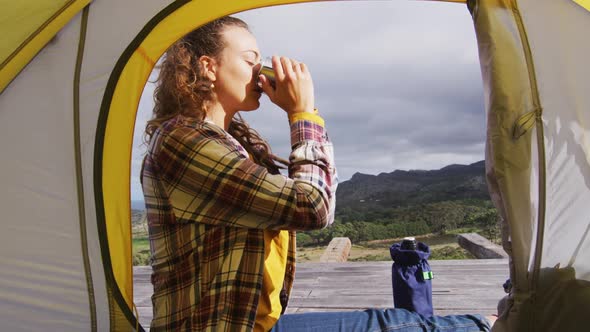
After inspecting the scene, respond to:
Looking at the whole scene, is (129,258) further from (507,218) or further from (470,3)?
(470,3)

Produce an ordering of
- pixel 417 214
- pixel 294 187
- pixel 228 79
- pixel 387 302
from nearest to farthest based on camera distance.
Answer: pixel 294 187 < pixel 228 79 < pixel 387 302 < pixel 417 214

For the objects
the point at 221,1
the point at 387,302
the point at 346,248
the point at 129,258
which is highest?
the point at 221,1

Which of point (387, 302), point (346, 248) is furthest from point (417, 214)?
point (387, 302)

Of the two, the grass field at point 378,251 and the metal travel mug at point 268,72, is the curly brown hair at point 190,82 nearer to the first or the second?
the metal travel mug at point 268,72

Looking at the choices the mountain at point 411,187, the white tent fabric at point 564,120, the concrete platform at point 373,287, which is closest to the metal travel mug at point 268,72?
the white tent fabric at point 564,120

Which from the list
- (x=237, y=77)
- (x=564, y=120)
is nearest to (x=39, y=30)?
(x=237, y=77)

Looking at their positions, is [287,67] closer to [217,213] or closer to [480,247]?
[217,213]

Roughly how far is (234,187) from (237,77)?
0.38 meters

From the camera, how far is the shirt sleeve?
42.1 inches

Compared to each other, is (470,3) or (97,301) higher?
(470,3)

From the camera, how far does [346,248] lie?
A: 16.4 ft

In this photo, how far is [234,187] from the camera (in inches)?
42.3

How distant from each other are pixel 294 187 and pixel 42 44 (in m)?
0.88

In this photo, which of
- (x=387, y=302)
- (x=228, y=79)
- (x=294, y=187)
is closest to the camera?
(x=294, y=187)
